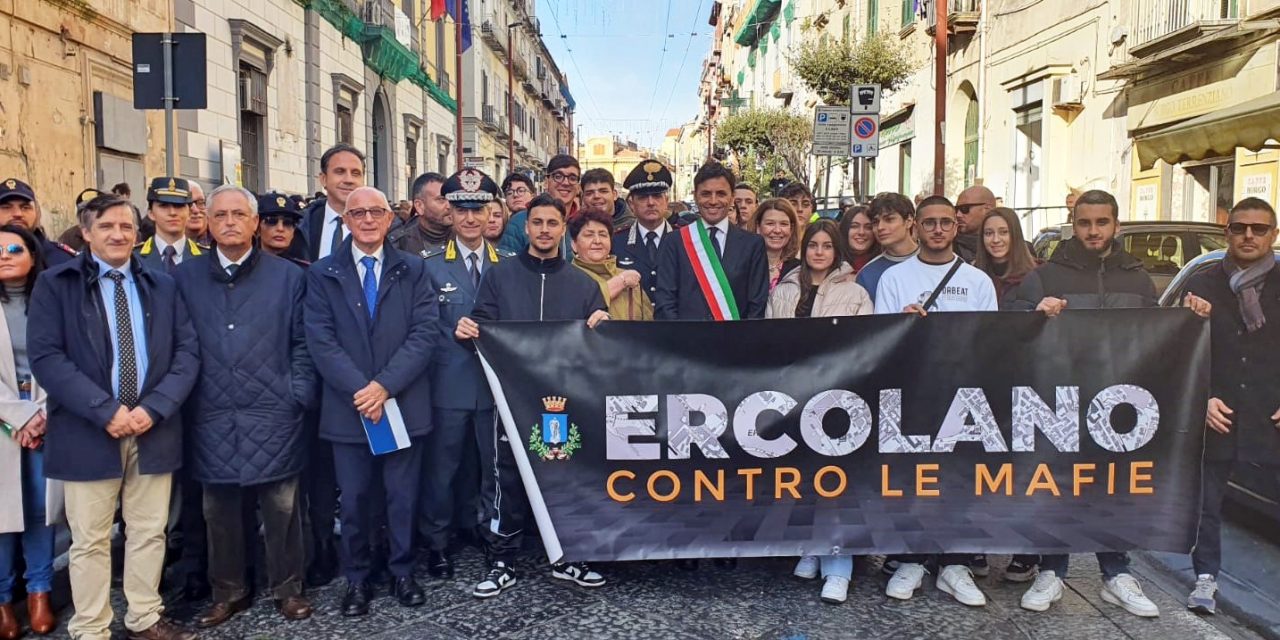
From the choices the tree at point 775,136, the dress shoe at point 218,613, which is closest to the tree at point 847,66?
the tree at point 775,136

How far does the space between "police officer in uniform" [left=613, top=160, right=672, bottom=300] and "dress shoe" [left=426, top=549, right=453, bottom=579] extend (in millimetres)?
1981

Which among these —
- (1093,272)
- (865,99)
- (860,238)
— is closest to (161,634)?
(860,238)

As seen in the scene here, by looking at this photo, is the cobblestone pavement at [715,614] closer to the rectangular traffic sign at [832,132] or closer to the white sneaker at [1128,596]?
the white sneaker at [1128,596]

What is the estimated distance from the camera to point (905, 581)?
4391 mm

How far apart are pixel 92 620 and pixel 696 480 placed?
2536mm

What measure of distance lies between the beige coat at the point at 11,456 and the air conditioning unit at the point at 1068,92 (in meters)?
17.5

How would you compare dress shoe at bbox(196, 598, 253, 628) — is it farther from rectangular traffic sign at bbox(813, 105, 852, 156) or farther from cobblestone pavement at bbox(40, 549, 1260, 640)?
rectangular traffic sign at bbox(813, 105, 852, 156)

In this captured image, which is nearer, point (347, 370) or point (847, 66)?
point (347, 370)

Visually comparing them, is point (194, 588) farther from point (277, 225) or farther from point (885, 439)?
point (885, 439)

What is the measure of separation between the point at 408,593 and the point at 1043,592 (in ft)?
9.36

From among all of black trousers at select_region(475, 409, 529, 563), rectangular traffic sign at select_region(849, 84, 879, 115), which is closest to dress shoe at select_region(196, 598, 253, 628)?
black trousers at select_region(475, 409, 529, 563)

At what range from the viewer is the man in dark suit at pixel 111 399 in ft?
12.2

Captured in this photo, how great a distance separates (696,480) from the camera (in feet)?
14.3

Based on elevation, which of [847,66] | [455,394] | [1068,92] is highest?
[847,66]
